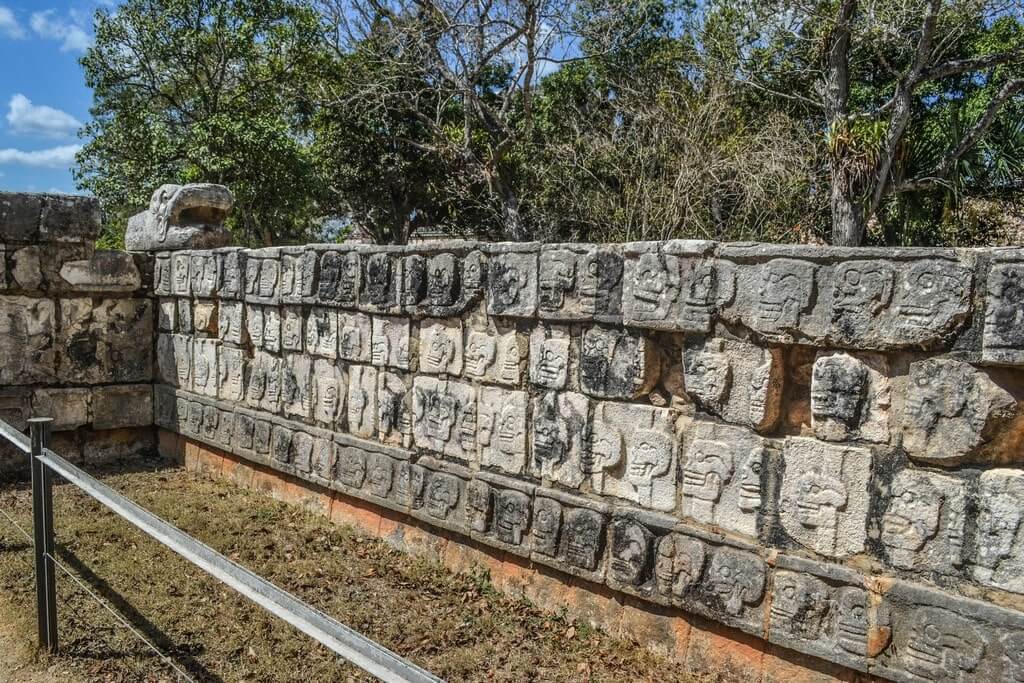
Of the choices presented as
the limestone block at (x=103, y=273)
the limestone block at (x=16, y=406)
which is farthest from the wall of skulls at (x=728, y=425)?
the limestone block at (x=16, y=406)

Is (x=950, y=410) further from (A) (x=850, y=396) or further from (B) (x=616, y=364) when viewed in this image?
(B) (x=616, y=364)

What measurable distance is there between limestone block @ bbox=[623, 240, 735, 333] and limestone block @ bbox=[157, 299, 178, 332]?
4.59 metres

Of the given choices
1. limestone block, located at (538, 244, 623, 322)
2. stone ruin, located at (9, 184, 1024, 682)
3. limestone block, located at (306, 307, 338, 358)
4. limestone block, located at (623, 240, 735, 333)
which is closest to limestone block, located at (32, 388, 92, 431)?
limestone block, located at (306, 307, 338, 358)

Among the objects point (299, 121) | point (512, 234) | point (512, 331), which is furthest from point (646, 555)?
point (299, 121)

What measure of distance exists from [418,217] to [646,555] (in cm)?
1561

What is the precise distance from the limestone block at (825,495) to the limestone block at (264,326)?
3.62 meters

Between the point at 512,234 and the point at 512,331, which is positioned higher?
the point at 512,234

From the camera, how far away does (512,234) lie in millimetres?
14016

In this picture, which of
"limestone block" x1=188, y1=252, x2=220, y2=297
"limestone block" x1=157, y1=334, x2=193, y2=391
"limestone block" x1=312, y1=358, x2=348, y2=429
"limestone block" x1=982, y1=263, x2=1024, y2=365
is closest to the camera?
"limestone block" x1=982, y1=263, x2=1024, y2=365

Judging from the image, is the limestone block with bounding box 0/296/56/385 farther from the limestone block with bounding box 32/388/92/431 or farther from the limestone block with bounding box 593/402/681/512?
the limestone block with bounding box 593/402/681/512

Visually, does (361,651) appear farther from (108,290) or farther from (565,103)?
(565,103)

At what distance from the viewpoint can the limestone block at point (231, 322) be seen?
5.86 m

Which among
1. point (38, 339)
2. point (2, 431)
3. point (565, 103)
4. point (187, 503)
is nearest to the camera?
point (2, 431)

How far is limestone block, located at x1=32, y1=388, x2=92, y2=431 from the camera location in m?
6.47
